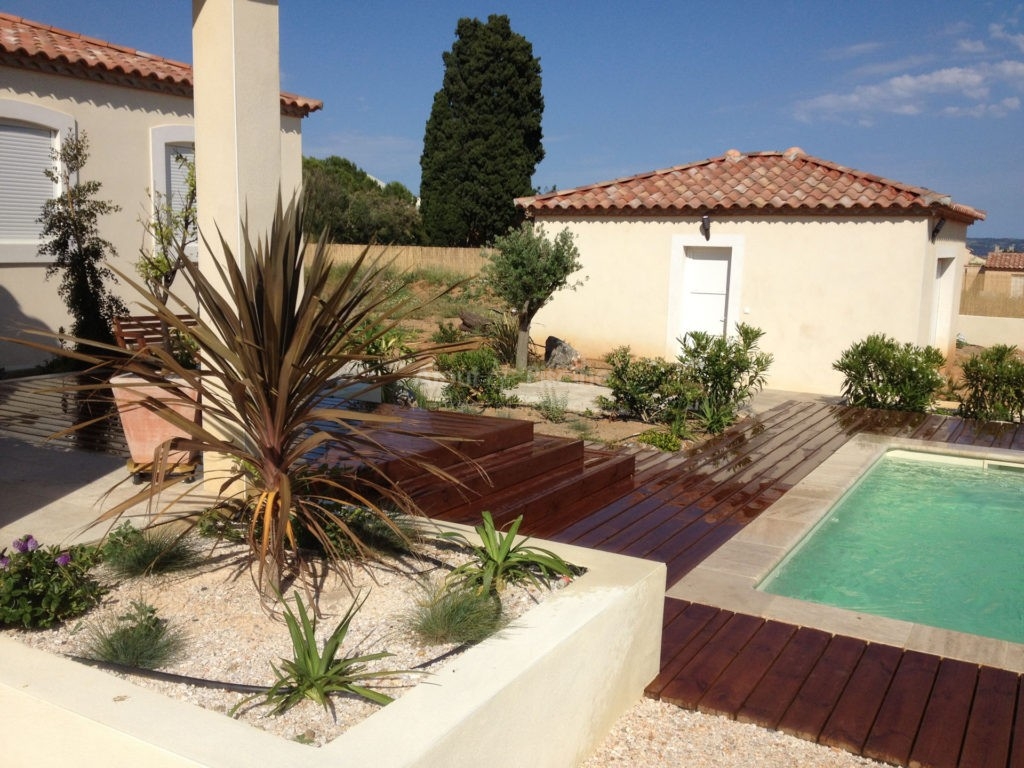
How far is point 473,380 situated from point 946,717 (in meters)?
6.76

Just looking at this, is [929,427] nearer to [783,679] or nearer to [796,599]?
[796,599]

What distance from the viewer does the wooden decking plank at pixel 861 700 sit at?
3441 millimetres

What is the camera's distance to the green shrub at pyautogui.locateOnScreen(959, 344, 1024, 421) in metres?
10.9

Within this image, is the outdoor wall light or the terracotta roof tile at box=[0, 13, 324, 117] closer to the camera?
the terracotta roof tile at box=[0, 13, 324, 117]

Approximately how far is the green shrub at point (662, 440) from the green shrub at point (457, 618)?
5467 millimetres

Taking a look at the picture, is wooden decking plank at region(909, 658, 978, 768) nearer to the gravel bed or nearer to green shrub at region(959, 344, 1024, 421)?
the gravel bed

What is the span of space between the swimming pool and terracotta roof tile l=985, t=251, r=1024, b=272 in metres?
34.0

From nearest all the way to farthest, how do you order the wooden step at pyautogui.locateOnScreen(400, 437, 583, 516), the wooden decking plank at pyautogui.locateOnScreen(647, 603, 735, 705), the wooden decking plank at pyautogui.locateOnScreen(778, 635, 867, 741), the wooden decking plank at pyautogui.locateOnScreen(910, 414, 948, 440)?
the wooden decking plank at pyautogui.locateOnScreen(778, 635, 867, 741), the wooden decking plank at pyautogui.locateOnScreen(647, 603, 735, 705), the wooden step at pyautogui.locateOnScreen(400, 437, 583, 516), the wooden decking plank at pyautogui.locateOnScreen(910, 414, 948, 440)

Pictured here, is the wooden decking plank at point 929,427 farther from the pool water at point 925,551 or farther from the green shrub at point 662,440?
the green shrub at point 662,440

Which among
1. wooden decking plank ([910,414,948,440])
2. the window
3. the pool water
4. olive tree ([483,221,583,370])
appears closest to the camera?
the pool water

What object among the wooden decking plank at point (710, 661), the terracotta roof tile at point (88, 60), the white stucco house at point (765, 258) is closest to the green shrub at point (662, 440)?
the wooden decking plank at point (710, 661)

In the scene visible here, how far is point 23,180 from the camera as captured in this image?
11.0 m

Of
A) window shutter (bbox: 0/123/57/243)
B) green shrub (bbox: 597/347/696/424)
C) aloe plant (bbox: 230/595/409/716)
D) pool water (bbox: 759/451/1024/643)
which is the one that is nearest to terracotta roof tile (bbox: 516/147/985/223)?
green shrub (bbox: 597/347/696/424)

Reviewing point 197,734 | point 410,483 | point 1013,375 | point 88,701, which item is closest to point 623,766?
point 197,734
